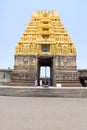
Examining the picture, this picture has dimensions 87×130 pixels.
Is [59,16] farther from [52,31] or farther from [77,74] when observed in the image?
[77,74]

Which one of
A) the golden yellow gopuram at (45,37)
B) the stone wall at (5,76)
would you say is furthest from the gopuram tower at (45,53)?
the stone wall at (5,76)

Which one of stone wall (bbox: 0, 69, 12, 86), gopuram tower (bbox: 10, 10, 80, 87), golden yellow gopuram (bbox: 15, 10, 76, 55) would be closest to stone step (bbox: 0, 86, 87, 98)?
gopuram tower (bbox: 10, 10, 80, 87)

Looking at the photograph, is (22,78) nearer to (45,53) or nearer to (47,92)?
(45,53)

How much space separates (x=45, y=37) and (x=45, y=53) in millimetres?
2188

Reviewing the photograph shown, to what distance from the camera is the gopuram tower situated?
28.6 meters

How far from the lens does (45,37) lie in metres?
30.4

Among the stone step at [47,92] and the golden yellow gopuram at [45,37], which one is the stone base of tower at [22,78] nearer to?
the golden yellow gopuram at [45,37]

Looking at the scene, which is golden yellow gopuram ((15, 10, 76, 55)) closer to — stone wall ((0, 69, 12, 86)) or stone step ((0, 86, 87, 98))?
stone wall ((0, 69, 12, 86))

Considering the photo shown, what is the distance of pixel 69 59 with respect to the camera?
2909 centimetres

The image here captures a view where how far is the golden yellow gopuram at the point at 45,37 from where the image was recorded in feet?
96.5

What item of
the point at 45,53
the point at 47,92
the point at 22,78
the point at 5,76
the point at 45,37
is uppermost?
the point at 45,37

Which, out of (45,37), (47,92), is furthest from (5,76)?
(47,92)

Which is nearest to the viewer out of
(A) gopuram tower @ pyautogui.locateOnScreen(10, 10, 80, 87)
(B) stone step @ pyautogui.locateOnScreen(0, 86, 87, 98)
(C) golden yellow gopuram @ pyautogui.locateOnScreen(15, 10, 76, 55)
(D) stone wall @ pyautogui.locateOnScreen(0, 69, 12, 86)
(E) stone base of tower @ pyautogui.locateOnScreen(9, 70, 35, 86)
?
(B) stone step @ pyautogui.locateOnScreen(0, 86, 87, 98)

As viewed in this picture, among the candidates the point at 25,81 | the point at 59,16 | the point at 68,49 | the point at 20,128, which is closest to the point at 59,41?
the point at 68,49
